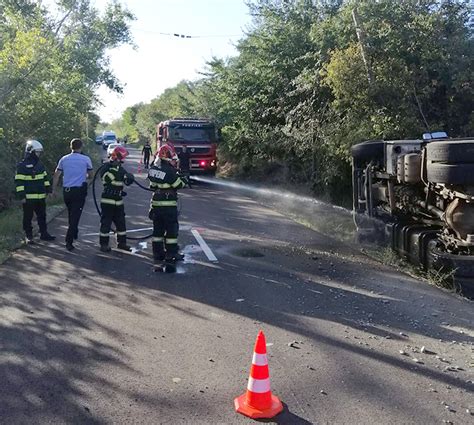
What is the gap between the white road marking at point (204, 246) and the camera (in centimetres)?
827

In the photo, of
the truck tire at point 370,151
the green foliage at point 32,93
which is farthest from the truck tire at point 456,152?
the green foliage at point 32,93

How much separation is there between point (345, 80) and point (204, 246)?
6108 mm

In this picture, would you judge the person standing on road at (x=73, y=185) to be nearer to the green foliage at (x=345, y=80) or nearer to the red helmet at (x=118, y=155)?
the red helmet at (x=118, y=155)

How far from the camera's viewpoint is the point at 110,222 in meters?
8.63

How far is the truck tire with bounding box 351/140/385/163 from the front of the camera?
362 inches

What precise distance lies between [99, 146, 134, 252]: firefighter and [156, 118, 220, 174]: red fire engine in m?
13.0

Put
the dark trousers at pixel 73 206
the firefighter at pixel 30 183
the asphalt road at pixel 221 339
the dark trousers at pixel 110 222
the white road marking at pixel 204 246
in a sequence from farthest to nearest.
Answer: the firefighter at pixel 30 183 → the dark trousers at pixel 73 206 → the dark trousers at pixel 110 222 → the white road marking at pixel 204 246 → the asphalt road at pixel 221 339

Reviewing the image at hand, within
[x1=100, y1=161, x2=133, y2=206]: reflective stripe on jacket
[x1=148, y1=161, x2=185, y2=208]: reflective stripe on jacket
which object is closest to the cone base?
[x1=148, y1=161, x2=185, y2=208]: reflective stripe on jacket

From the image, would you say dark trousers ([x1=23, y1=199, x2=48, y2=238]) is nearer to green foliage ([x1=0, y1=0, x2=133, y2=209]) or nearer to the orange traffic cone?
green foliage ([x1=0, y1=0, x2=133, y2=209])

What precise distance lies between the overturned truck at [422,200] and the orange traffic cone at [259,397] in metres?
3.47

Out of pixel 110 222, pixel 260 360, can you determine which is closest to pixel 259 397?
pixel 260 360

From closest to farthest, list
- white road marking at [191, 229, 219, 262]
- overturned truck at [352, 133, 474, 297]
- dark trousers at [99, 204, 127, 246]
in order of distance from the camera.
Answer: overturned truck at [352, 133, 474, 297] < white road marking at [191, 229, 219, 262] < dark trousers at [99, 204, 127, 246]

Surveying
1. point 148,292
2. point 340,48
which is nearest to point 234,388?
point 148,292

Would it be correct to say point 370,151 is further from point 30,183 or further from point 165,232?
point 30,183
